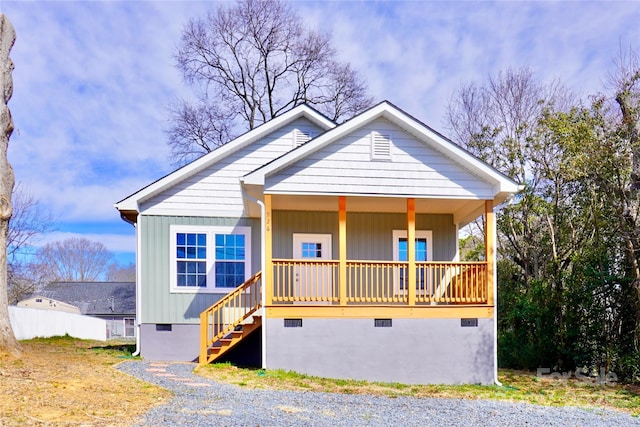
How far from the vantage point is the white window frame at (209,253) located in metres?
13.2

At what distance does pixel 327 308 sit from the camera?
11086 mm

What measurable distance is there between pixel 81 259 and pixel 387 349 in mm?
55737

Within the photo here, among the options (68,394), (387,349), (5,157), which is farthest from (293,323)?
(5,157)

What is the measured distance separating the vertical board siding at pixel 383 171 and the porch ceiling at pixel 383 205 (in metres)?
0.43

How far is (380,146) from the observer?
11.4m

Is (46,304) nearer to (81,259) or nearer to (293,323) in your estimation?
(81,259)

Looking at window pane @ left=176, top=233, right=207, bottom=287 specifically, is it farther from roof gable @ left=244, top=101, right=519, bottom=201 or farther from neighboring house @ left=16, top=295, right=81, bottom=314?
neighboring house @ left=16, top=295, right=81, bottom=314

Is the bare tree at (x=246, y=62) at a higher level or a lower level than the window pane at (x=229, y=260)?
higher

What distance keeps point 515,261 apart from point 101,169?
76.8ft

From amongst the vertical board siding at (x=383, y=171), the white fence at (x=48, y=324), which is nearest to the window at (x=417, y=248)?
the vertical board siding at (x=383, y=171)

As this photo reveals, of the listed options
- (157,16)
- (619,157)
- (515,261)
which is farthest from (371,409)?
(157,16)

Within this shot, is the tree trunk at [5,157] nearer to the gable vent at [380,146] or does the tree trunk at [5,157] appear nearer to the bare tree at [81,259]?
the gable vent at [380,146]

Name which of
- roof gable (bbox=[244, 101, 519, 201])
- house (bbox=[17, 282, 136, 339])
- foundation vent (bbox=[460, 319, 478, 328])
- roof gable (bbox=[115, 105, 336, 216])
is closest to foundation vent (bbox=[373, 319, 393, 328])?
foundation vent (bbox=[460, 319, 478, 328])

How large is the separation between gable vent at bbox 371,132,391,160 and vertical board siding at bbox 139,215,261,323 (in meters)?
5.20
